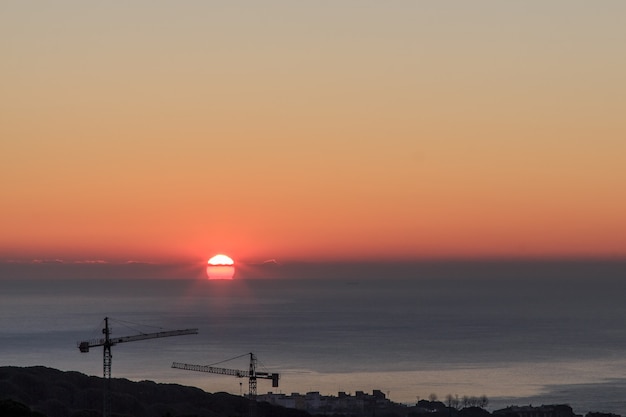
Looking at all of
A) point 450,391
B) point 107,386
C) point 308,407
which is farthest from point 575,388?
point 107,386

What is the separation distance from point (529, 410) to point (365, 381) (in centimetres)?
4381

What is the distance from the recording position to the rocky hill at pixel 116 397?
114438 mm

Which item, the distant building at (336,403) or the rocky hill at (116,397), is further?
the distant building at (336,403)

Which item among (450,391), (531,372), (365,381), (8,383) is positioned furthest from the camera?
(531,372)

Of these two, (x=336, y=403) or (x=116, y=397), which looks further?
(x=336, y=403)

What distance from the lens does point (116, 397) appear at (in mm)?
120438

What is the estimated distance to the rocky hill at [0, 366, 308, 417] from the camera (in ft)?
375

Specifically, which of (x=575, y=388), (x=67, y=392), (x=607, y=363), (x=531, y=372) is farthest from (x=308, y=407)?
(x=607, y=363)

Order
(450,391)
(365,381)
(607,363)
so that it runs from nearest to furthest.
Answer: (450,391) < (365,381) < (607,363)

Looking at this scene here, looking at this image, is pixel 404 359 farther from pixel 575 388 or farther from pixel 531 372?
pixel 575 388

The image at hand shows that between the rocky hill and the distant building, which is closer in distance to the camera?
the rocky hill

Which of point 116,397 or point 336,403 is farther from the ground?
point 116,397

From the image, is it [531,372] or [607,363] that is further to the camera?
[607,363]

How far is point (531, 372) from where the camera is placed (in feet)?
580
